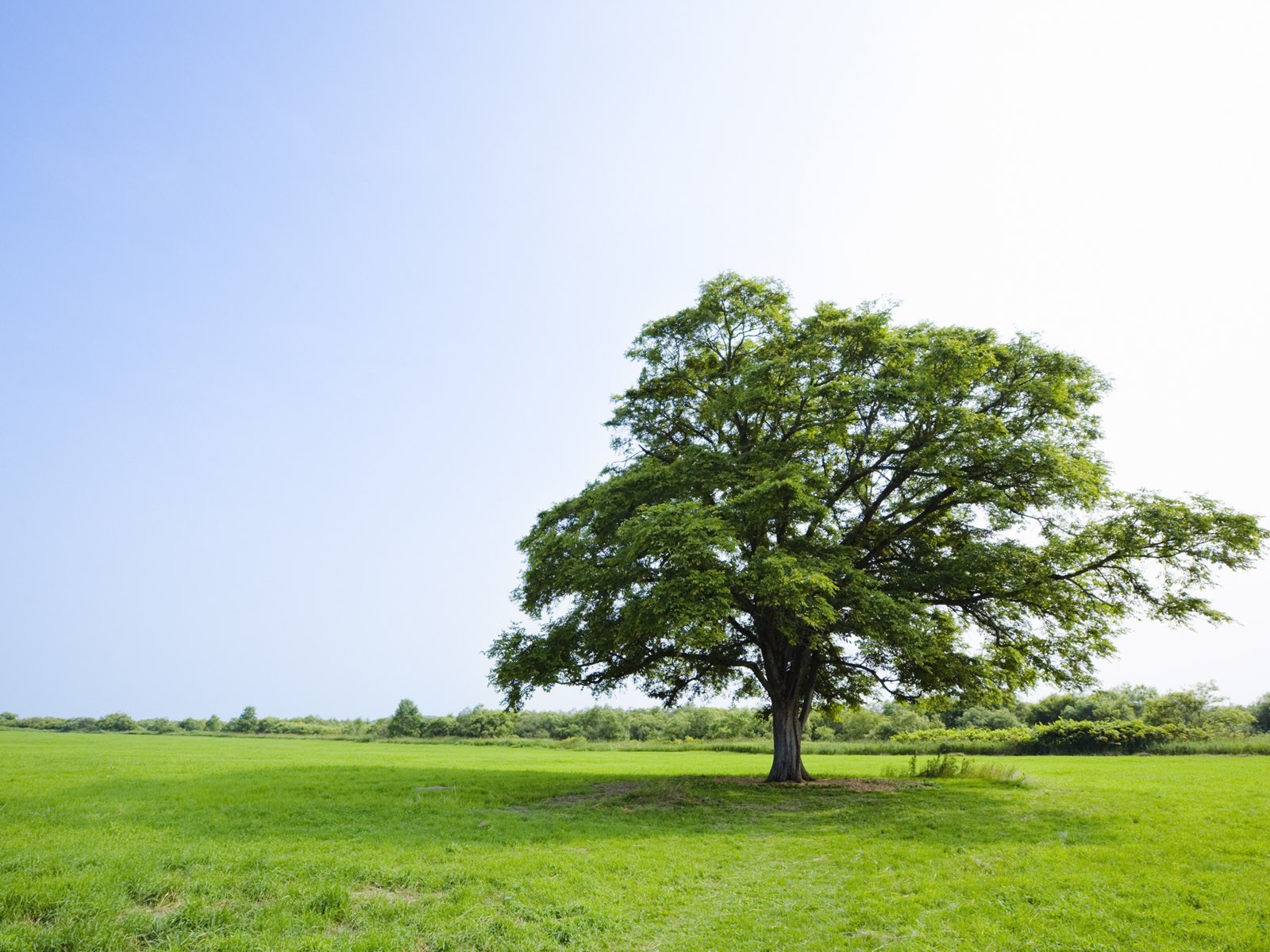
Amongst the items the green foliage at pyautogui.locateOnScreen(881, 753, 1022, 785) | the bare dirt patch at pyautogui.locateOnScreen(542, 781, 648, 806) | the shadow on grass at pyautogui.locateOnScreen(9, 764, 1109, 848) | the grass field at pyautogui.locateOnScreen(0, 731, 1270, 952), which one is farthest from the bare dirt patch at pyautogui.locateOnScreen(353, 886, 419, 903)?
the green foliage at pyautogui.locateOnScreen(881, 753, 1022, 785)

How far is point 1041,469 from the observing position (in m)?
20.8

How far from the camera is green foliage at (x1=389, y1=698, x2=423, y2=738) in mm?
77312

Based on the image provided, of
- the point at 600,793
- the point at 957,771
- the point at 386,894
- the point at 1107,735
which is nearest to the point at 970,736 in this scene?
the point at 1107,735

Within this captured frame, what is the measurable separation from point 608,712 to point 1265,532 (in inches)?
2919

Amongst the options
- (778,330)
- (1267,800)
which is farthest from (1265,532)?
(778,330)

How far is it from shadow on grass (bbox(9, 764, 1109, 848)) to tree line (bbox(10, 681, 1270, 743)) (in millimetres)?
21943

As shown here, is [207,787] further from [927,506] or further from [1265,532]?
[1265,532]

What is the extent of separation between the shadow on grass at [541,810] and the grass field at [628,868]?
0.14 metres

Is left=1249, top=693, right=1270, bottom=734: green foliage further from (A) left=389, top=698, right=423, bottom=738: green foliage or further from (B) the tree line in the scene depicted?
(A) left=389, top=698, right=423, bottom=738: green foliage

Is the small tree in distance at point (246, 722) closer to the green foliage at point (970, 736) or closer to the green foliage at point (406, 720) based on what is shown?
the green foliage at point (406, 720)

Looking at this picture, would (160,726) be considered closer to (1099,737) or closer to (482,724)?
(482,724)

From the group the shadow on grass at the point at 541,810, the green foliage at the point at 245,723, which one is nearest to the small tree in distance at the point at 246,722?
the green foliage at the point at 245,723

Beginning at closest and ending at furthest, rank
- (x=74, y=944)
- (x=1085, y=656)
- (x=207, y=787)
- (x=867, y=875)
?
(x=74, y=944)
(x=867, y=875)
(x=207, y=787)
(x=1085, y=656)

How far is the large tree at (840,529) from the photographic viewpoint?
64.6 feet
